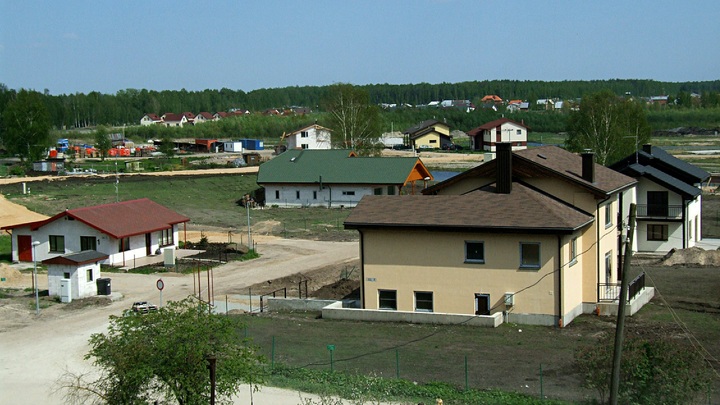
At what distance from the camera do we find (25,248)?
49.8 m

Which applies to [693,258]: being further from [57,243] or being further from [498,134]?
[498,134]

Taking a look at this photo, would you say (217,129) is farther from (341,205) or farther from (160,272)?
(160,272)

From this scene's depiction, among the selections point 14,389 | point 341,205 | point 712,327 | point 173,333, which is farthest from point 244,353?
point 341,205

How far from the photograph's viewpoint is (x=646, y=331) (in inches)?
1163

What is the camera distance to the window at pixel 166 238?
5216 centimetres

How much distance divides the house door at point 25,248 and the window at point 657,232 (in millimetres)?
33571

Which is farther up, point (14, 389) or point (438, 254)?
point (438, 254)

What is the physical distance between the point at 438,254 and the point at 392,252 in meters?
1.76

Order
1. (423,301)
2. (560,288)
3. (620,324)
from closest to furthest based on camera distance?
(620,324)
(560,288)
(423,301)

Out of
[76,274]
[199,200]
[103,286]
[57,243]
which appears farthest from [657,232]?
[199,200]

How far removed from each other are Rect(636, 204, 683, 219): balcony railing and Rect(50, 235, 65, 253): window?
101 ft

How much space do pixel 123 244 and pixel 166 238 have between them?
4089 millimetres

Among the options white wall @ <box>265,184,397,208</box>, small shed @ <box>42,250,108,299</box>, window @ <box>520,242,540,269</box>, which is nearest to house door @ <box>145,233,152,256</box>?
small shed @ <box>42,250,108,299</box>

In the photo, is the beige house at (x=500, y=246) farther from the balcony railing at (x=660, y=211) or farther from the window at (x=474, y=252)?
the balcony railing at (x=660, y=211)
